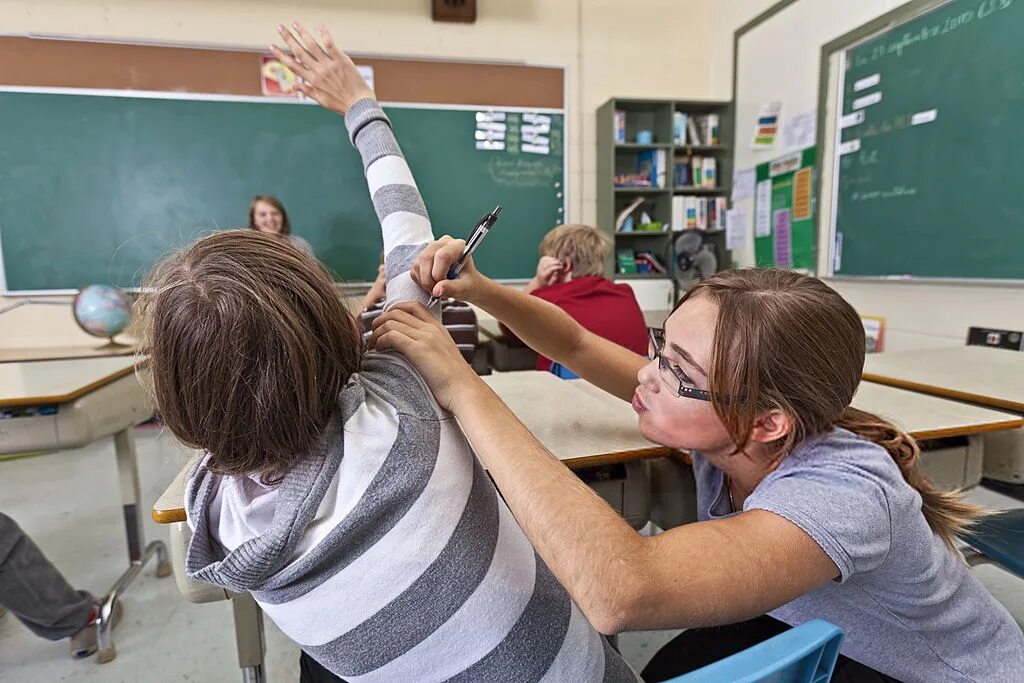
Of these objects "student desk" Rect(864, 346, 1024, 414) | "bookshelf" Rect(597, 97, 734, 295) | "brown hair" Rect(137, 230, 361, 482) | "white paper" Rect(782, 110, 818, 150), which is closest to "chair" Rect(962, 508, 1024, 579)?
"student desk" Rect(864, 346, 1024, 414)

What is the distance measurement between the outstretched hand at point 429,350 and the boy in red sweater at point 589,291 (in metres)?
1.32

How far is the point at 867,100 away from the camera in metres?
3.20

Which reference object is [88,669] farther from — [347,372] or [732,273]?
[732,273]

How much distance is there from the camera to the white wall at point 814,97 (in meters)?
2.73

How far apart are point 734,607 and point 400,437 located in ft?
1.20

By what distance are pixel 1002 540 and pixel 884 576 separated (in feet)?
3.02

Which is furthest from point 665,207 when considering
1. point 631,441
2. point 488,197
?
point 631,441

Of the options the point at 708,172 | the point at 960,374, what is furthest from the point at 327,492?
the point at 708,172

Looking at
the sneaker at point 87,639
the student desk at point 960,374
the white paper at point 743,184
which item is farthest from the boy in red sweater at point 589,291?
the white paper at point 743,184

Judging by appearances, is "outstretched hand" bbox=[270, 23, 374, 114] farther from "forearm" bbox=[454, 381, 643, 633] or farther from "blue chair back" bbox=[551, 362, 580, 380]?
"blue chair back" bbox=[551, 362, 580, 380]

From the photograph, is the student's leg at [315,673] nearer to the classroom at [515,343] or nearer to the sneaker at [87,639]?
the classroom at [515,343]

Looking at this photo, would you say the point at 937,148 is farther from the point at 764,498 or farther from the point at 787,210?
the point at 764,498

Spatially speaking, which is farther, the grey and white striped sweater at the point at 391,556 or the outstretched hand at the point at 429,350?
the outstretched hand at the point at 429,350

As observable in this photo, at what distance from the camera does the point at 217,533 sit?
2.04ft
